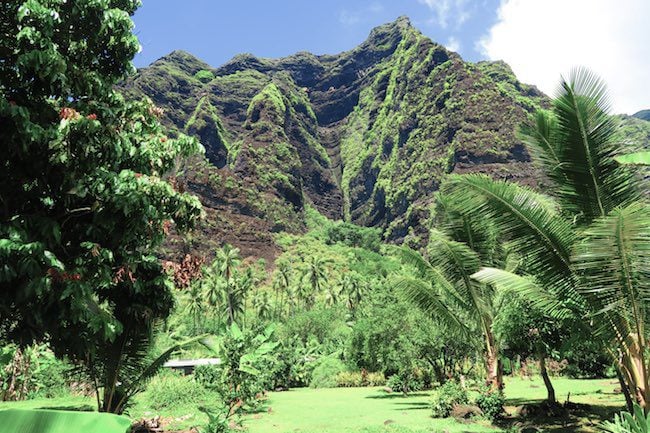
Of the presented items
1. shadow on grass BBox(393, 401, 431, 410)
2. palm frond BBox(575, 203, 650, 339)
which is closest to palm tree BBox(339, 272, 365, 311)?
shadow on grass BBox(393, 401, 431, 410)

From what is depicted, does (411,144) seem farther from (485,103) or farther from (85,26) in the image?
(85,26)

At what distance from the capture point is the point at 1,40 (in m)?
5.41

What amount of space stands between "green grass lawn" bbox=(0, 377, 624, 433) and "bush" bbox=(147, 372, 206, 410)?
0.45 meters

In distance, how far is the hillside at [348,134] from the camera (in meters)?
103

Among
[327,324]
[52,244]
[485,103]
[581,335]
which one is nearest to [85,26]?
[52,244]

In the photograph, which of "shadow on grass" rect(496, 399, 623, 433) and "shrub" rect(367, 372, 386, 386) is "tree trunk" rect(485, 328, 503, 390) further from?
"shrub" rect(367, 372, 386, 386)

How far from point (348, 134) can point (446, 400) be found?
6736 inches

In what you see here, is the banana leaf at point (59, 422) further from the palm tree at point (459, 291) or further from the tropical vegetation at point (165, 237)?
the palm tree at point (459, 291)

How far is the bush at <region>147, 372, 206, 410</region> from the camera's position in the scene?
19812 mm

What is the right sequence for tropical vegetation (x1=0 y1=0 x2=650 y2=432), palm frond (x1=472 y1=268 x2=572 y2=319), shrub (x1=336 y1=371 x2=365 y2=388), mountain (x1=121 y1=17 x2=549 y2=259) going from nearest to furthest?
tropical vegetation (x1=0 y1=0 x2=650 y2=432)
palm frond (x1=472 y1=268 x2=572 y2=319)
shrub (x1=336 y1=371 x2=365 y2=388)
mountain (x1=121 y1=17 x2=549 y2=259)

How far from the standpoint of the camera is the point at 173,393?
20.4 metres

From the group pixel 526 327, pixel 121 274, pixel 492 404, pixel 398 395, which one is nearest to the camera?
pixel 121 274

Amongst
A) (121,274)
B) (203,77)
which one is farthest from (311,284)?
(203,77)

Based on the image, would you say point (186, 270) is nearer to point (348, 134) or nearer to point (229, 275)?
point (229, 275)
